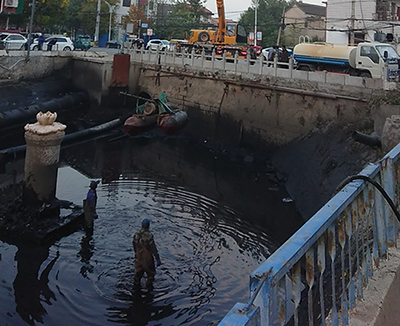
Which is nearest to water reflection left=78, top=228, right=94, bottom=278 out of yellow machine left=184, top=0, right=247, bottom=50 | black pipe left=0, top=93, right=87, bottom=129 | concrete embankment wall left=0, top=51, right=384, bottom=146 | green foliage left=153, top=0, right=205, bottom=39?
concrete embankment wall left=0, top=51, right=384, bottom=146

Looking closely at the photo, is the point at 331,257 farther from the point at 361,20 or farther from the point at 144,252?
the point at 361,20

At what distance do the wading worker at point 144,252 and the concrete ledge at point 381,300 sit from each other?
530 cm

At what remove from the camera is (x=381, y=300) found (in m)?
2.81

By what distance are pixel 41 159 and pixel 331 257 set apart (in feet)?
30.5

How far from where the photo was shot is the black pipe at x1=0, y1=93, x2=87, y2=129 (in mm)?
20875

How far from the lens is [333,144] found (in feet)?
51.1

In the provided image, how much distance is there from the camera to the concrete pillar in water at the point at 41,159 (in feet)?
34.2

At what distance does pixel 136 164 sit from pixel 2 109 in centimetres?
842

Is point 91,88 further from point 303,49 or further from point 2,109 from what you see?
point 303,49

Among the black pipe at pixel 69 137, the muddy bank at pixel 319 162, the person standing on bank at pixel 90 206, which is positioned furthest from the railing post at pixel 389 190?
the black pipe at pixel 69 137

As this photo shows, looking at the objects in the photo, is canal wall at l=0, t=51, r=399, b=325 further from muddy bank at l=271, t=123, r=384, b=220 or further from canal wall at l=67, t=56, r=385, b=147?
muddy bank at l=271, t=123, r=384, b=220

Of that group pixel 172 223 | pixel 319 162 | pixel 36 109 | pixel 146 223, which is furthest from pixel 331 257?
pixel 36 109

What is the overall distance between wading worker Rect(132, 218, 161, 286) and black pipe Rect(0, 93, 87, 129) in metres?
15.3

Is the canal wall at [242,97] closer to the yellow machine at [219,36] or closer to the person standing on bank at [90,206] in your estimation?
the yellow machine at [219,36]
